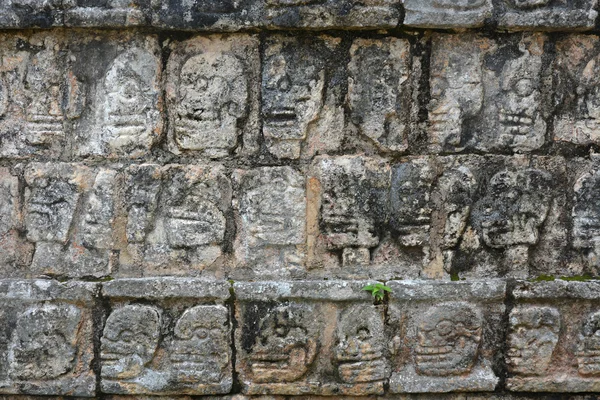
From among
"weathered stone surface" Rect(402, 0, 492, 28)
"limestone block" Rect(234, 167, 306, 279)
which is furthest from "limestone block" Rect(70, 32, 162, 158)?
"weathered stone surface" Rect(402, 0, 492, 28)

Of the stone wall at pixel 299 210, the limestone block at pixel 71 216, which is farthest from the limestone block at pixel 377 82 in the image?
the limestone block at pixel 71 216

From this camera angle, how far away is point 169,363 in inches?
154

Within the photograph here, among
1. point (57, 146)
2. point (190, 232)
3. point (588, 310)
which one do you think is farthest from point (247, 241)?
point (588, 310)

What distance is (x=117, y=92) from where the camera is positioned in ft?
12.7

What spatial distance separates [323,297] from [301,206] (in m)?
0.53

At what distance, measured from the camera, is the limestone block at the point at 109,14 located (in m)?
3.72

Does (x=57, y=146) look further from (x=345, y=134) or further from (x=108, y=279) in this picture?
(x=345, y=134)

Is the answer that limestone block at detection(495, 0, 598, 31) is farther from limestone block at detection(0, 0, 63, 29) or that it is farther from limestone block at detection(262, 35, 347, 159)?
limestone block at detection(0, 0, 63, 29)

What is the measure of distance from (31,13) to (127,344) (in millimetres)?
1932

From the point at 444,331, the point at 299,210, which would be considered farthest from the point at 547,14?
the point at 444,331

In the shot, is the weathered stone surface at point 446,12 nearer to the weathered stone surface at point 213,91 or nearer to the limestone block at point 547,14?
the limestone block at point 547,14

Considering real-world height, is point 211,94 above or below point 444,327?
above

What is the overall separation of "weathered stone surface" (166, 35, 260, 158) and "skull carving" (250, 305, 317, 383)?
3.25 feet

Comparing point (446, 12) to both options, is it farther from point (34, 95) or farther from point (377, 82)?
point (34, 95)
